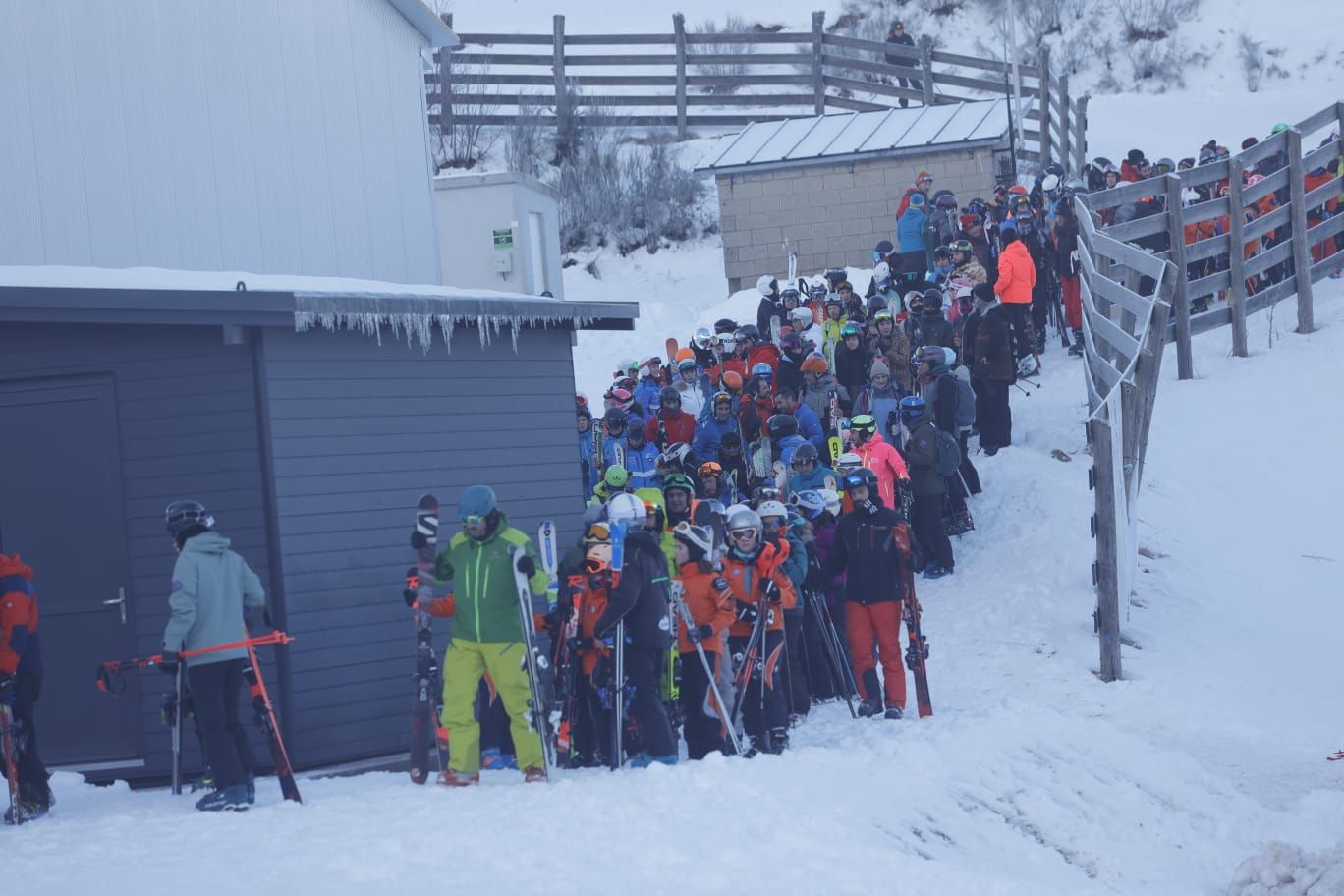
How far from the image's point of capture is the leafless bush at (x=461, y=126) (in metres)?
31.9

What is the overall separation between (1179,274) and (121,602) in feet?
36.2

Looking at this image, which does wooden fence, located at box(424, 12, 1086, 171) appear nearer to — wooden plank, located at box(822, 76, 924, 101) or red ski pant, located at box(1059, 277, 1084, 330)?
wooden plank, located at box(822, 76, 924, 101)

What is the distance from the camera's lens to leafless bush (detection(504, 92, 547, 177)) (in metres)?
31.8

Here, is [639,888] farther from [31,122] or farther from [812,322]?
[812,322]

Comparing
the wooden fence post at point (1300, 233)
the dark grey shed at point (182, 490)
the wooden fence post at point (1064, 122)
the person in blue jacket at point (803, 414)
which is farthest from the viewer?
the wooden fence post at point (1064, 122)

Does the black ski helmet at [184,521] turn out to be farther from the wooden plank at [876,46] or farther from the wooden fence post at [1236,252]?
the wooden plank at [876,46]

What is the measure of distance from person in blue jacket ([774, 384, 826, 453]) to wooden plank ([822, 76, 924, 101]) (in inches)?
657

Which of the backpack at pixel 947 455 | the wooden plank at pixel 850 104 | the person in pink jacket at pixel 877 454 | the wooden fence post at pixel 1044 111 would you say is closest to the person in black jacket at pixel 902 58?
the wooden plank at pixel 850 104

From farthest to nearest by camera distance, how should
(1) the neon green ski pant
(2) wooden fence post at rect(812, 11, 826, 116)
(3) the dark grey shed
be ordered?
1. (2) wooden fence post at rect(812, 11, 826, 116)
2. (3) the dark grey shed
3. (1) the neon green ski pant

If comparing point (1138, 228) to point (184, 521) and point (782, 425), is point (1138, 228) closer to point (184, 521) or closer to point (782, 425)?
point (782, 425)

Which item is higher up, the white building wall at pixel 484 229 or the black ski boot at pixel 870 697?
the white building wall at pixel 484 229

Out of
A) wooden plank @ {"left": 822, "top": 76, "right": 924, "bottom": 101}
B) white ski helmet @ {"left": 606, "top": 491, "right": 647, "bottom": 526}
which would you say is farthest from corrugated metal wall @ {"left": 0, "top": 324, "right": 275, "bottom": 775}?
wooden plank @ {"left": 822, "top": 76, "right": 924, "bottom": 101}

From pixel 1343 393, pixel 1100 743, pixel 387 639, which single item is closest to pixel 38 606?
pixel 387 639

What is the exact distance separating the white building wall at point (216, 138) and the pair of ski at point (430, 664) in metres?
5.04
